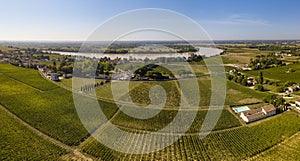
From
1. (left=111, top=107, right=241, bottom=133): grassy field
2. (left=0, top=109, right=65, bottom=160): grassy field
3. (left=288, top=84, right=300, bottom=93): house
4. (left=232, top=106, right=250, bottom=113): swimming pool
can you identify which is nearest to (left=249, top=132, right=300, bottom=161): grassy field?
(left=111, top=107, right=241, bottom=133): grassy field

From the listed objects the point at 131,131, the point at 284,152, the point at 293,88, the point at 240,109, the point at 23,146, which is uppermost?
the point at 293,88

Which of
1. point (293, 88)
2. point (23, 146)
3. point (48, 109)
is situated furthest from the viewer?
point (293, 88)

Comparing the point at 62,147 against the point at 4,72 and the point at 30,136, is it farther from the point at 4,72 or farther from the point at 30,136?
the point at 4,72

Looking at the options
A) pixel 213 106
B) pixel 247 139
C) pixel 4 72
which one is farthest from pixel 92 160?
pixel 4 72

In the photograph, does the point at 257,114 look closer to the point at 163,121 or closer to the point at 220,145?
the point at 220,145

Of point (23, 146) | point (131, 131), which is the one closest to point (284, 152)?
point (131, 131)
